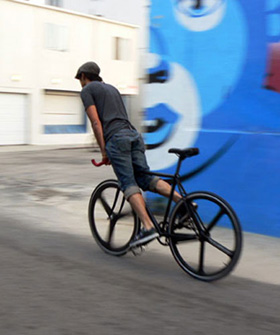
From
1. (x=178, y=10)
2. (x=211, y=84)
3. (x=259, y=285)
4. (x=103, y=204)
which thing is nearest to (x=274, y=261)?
(x=259, y=285)

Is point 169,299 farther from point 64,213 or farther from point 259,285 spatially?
point 64,213

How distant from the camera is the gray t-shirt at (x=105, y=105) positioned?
4922mm

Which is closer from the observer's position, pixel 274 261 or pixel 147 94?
pixel 274 261

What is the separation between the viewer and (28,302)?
12.6 feet

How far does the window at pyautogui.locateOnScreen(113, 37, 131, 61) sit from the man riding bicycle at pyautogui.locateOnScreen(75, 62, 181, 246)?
2414 centimetres

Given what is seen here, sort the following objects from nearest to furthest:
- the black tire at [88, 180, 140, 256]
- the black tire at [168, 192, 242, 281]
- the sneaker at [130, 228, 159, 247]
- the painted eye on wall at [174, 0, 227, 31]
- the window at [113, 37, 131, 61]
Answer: the black tire at [168, 192, 242, 281] < the sneaker at [130, 228, 159, 247] < the black tire at [88, 180, 140, 256] < the painted eye on wall at [174, 0, 227, 31] < the window at [113, 37, 131, 61]

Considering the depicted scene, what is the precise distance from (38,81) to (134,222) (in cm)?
2051

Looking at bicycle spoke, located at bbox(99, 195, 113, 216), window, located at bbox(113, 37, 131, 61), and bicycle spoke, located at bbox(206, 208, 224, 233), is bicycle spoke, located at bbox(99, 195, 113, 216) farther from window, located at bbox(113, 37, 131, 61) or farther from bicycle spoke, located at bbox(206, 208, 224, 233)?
window, located at bbox(113, 37, 131, 61)

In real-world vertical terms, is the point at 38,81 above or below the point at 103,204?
above

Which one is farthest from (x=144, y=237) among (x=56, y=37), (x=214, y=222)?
(x=56, y=37)

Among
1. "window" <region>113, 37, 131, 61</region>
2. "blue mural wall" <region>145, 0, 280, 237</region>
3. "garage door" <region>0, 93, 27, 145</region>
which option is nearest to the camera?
"blue mural wall" <region>145, 0, 280, 237</region>

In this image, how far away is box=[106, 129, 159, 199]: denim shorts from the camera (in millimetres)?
4855

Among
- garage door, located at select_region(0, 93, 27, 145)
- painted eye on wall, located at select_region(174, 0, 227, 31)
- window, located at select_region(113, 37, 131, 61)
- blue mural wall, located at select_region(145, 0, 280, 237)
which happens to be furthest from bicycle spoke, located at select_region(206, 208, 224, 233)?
window, located at select_region(113, 37, 131, 61)

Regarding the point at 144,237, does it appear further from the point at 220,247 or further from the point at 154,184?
the point at 220,247
